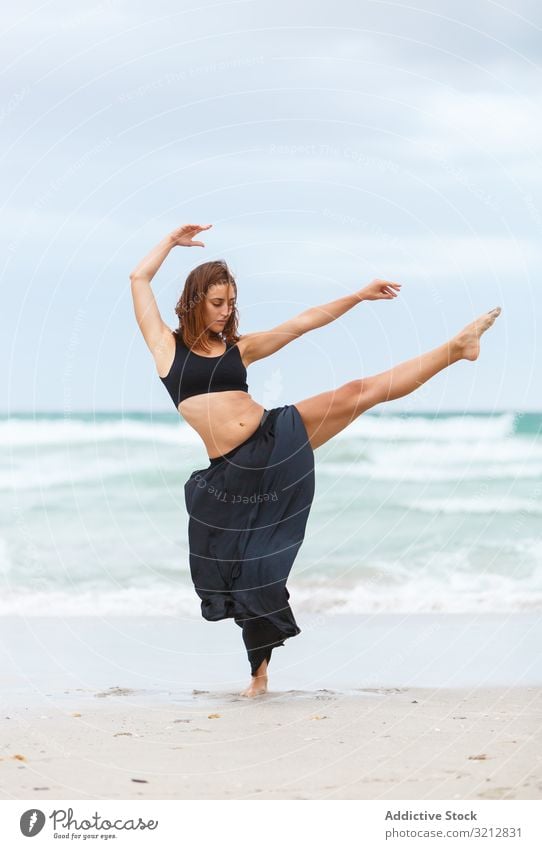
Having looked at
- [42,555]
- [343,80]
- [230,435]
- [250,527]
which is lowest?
[42,555]

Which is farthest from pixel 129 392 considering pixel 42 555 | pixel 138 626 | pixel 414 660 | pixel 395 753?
pixel 395 753

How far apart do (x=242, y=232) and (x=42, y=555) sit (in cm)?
565

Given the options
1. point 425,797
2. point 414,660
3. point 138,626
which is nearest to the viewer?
point 425,797

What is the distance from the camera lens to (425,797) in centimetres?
514

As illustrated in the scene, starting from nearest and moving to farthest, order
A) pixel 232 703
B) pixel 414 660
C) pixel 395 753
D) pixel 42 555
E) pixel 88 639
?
pixel 395 753, pixel 232 703, pixel 414 660, pixel 88 639, pixel 42 555

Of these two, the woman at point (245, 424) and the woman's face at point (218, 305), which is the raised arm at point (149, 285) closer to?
the woman at point (245, 424)

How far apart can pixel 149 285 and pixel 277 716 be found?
286 centimetres

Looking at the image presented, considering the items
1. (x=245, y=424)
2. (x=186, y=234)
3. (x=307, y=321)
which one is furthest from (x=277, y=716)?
(x=186, y=234)

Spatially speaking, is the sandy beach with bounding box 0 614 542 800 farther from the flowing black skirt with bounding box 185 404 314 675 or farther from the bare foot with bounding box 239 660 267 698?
the flowing black skirt with bounding box 185 404 314 675

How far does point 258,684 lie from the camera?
7.34 metres

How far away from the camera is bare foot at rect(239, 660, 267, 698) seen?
728 centimetres

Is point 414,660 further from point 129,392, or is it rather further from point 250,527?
point 129,392

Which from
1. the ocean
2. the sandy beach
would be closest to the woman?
the sandy beach

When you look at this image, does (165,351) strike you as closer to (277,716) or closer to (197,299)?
(197,299)
